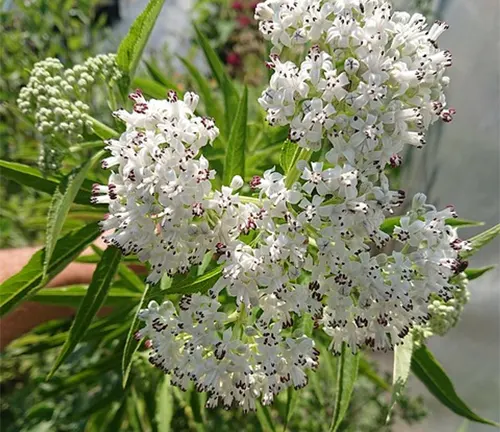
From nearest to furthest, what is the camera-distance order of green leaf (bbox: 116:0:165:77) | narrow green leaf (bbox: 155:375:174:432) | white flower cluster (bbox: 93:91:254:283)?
1. white flower cluster (bbox: 93:91:254:283)
2. green leaf (bbox: 116:0:165:77)
3. narrow green leaf (bbox: 155:375:174:432)

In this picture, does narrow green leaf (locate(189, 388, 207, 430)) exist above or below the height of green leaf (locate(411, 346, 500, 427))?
A: below

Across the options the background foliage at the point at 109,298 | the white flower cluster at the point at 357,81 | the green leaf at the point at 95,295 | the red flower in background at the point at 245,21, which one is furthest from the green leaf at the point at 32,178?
the red flower in background at the point at 245,21

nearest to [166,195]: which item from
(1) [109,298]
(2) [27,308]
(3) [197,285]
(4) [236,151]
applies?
(3) [197,285]

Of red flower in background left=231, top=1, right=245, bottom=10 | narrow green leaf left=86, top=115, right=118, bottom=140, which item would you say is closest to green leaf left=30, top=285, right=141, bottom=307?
narrow green leaf left=86, top=115, right=118, bottom=140

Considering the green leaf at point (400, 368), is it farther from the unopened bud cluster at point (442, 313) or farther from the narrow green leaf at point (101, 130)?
the narrow green leaf at point (101, 130)

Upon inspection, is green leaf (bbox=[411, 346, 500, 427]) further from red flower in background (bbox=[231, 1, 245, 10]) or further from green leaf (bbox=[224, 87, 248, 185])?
red flower in background (bbox=[231, 1, 245, 10])

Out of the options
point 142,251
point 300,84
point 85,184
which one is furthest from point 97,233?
point 300,84

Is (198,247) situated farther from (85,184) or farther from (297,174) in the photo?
(85,184)
